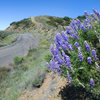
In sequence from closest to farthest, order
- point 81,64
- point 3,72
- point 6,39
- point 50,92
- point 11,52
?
point 81,64 < point 50,92 < point 3,72 < point 11,52 < point 6,39

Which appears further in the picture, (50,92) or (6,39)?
(6,39)

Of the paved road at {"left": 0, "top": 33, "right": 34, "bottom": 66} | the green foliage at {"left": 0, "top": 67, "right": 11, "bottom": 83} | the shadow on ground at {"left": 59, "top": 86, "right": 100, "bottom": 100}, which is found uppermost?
the paved road at {"left": 0, "top": 33, "right": 34, "bottom": 66}

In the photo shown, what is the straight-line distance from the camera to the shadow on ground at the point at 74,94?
12.1 feet

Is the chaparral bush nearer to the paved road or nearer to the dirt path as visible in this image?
the dirt path

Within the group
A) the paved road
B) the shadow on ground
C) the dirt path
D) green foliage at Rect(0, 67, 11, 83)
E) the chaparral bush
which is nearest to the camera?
the chaparral bush

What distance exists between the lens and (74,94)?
4051mm

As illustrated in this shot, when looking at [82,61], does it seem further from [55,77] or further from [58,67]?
[55,77]

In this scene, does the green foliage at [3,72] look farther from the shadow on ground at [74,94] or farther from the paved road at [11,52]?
the shadow on ground at [74,94]

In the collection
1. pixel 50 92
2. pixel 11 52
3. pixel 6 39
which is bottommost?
pixel 50 92

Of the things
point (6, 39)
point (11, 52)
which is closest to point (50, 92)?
point (11, 52)

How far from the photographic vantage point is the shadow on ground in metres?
3.69

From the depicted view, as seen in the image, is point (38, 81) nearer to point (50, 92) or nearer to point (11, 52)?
point (50, 92)

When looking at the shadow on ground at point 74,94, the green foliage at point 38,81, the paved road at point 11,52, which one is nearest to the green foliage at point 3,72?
the paved road at point 11,52

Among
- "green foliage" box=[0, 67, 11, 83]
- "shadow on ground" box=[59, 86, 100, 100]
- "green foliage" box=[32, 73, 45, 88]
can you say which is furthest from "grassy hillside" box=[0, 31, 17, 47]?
"shadow on ground" box=[59, 86, 100, 100]
